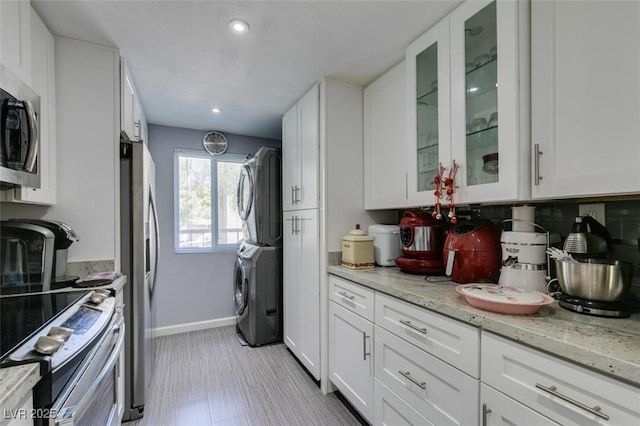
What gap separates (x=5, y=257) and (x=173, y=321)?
2168 mm

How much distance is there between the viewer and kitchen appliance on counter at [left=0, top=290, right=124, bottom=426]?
757mm

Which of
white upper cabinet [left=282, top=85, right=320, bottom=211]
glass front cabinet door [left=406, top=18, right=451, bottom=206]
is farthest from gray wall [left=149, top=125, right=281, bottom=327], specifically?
glass front cabinet door [left=406, top=18, right=451, bottom=206]

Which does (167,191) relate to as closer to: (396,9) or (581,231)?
(396,9)

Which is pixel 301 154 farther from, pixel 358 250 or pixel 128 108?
pixel 128 108

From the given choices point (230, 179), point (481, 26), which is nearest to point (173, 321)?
point (230, 179)

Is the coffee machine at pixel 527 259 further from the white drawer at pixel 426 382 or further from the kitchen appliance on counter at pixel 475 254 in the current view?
the white drawer at pixel 426 382

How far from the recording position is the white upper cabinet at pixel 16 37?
1.11 meters

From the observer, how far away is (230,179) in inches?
142

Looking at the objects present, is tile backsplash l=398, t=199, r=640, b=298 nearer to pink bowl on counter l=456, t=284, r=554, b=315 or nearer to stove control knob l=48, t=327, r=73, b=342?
pink bowl on counter l=456, t=284, r=554, b=315

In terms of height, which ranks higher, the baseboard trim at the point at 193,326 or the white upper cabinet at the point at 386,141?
the white upper cabinet at the point at 386,141

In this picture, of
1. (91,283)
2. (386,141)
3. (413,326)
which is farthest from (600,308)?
(91,283)

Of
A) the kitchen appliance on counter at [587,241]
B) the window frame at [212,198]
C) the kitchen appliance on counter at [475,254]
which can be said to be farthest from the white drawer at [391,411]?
the window frame at [212,198]

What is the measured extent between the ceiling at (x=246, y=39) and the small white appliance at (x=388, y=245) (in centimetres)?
115

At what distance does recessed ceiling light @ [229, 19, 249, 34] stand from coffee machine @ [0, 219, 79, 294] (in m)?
1.35
